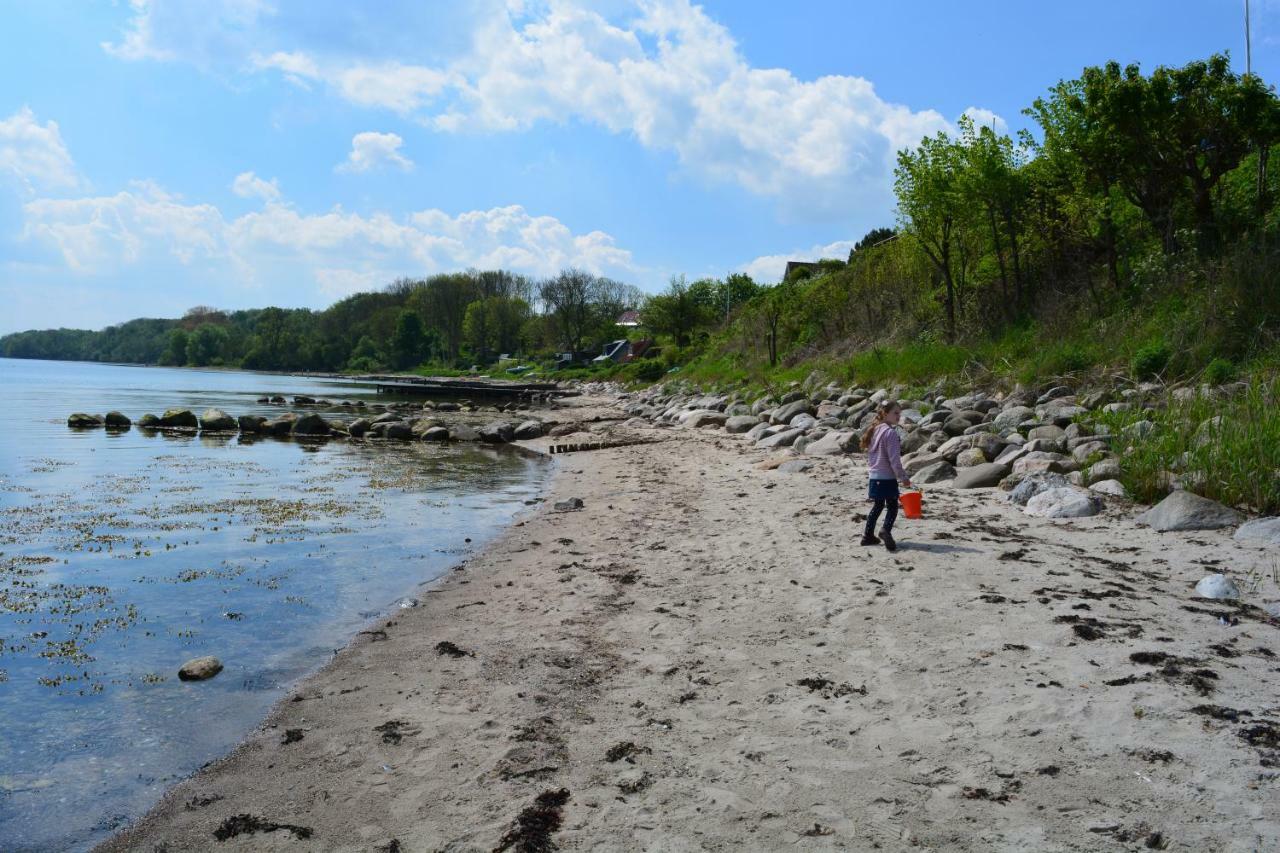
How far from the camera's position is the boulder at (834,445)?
1685 cm

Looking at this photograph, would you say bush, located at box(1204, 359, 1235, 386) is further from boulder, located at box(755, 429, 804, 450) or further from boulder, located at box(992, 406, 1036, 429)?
boulder, located at box(755, 429, 804, 450)

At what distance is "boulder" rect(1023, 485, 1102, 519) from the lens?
32.4ft

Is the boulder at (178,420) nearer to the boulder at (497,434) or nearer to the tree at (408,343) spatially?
the boulder at (497,434)

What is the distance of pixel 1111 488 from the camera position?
1041 cm

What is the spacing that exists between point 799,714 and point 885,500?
457 cm

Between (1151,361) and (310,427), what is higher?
(1151,361)

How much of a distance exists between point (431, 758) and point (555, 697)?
1087mm

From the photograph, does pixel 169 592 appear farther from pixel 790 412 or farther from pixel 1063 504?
pixel 790 412

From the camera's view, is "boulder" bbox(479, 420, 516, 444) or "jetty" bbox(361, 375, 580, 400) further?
"jetty" bbox(361, 375, 580, 400)

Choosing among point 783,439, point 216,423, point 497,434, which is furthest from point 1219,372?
point 216,423

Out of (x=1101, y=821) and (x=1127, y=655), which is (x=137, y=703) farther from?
(x=1127, y=655)

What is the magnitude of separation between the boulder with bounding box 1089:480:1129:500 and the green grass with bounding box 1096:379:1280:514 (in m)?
0.08

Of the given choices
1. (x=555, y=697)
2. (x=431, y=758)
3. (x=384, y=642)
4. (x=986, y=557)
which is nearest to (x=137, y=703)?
(x=384, y=642)

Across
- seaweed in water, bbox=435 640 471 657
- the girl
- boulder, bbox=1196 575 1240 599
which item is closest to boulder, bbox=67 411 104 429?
seaweed in water, bbox=435 640 471 657
